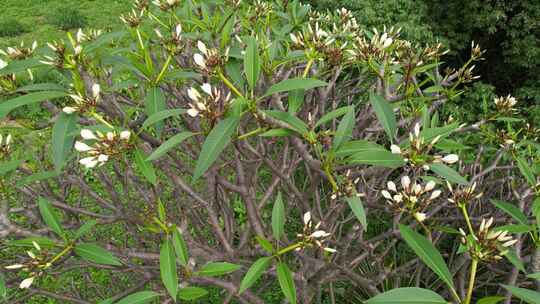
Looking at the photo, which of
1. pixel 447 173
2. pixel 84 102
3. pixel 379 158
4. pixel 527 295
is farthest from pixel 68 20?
pixel 527 295

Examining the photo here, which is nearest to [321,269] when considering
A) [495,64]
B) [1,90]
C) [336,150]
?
[336,150]

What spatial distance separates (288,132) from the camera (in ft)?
4.20

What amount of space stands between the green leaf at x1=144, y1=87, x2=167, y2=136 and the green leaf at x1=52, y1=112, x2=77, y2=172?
0.68ft

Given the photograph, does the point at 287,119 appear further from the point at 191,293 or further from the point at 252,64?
the point at 191,293

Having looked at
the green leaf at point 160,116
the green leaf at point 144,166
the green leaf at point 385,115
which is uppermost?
the green leaf at point 160,116

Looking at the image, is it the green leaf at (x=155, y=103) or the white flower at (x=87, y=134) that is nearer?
the white flower at (x=87, y=134)

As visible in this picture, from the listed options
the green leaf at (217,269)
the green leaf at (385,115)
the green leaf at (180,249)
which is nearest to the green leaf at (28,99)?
the green leaf at (180,249)

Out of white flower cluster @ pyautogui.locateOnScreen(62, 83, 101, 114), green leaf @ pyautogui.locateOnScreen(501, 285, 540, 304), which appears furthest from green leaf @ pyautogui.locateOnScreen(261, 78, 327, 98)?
green leaf @ pyautogui.locateOnScreen(501, 285, 540, 304)

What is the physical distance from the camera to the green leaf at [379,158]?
1.17 metres

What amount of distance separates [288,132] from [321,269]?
26.9 inches

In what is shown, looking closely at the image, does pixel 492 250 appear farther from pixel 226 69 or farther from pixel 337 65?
pixel 226 69

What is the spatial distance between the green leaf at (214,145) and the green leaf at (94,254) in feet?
1.32

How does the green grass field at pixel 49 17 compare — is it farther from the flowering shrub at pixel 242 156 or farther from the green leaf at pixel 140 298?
the green leaf at pixel 140 298

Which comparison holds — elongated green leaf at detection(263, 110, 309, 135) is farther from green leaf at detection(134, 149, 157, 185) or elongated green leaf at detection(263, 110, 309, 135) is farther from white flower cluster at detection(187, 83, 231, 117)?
green leaf at detection(134, 149, 157, 185)
